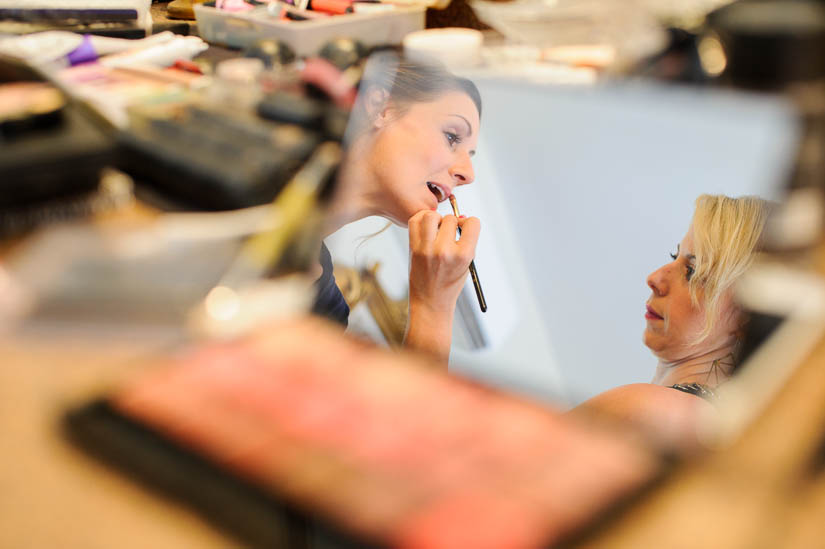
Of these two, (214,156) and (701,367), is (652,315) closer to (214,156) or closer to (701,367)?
(701,367)

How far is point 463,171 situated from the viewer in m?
0.47

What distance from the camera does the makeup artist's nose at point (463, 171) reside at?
0.47m

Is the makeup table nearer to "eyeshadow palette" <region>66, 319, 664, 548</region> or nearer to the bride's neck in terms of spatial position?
"eyeshadow palette" <region>66, 319, 664, 548</region>

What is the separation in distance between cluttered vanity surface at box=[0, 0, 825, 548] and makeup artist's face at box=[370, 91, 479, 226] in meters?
0.01

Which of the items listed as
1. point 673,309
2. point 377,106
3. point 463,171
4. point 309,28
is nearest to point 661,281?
point 673,309

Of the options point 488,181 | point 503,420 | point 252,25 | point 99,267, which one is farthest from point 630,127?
point 252,25

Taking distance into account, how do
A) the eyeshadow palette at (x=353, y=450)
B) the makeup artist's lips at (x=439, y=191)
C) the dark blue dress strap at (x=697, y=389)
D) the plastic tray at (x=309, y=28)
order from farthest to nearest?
the plastic tray at (x=309, y=28), the makeup artist's lips at (x=439, y=191), the dark blue dress strap at (x=697, y=389), the eyeshadow palette at (x=353, y=450)

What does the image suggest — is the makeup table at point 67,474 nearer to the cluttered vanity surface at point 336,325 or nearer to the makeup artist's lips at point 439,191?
the cluttered vanity surface at point 336,325

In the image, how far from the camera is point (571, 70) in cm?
52

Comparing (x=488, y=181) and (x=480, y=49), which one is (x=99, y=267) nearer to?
(x=488, y=181)

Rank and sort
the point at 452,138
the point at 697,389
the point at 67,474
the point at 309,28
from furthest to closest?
the point at 309,28
the point at 452,138
the point at 697,389
the point at 67,474

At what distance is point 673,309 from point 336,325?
0.69 feet

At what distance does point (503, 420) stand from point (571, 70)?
0.32 meters

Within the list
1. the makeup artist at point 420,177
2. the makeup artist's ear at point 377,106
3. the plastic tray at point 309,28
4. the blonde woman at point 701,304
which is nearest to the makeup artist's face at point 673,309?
the blonde woman at point 701,304
